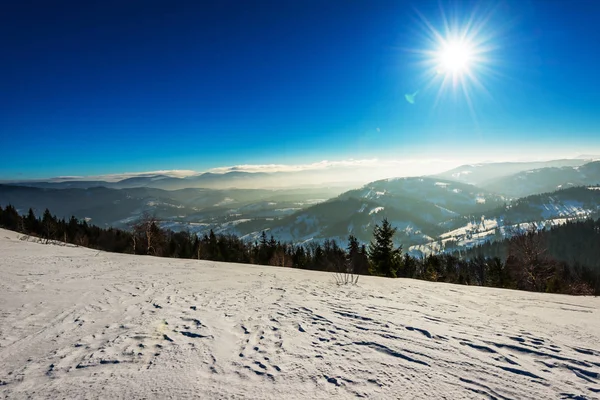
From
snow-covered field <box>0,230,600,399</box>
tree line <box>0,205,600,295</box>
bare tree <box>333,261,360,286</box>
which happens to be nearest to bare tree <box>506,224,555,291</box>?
tree line <box>0,205,600,295</box>

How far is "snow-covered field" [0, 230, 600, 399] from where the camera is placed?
4.04 meters

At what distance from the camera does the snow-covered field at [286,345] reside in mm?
4035

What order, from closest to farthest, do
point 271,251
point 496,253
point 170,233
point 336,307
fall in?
1. point 336,307
2. point 271,251
3. point 170,233
4. point 496,253

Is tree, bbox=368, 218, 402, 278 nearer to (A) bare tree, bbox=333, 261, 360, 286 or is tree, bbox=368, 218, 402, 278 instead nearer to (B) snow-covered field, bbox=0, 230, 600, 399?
(A) bare tree, bbox=333, 261, 360, 286

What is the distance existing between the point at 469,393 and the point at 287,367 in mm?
2830

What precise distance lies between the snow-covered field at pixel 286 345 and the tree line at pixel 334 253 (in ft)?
25.2

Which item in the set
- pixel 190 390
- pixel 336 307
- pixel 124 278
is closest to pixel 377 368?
Answer: pixel 190 390

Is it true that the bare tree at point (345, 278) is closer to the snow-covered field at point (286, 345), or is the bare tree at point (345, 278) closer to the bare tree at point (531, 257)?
the snow-covered field at point (286, 345)

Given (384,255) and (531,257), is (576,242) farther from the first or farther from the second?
(384,255)

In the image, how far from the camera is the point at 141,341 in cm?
571

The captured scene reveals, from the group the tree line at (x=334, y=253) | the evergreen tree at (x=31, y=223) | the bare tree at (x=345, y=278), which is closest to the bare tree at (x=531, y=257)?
the tree line at (x=334, y=253)

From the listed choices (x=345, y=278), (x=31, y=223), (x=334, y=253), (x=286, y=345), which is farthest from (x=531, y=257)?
(x=31, y=223)

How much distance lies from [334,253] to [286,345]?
64.2 meters

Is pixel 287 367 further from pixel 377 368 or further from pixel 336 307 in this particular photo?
pixel 336 307
